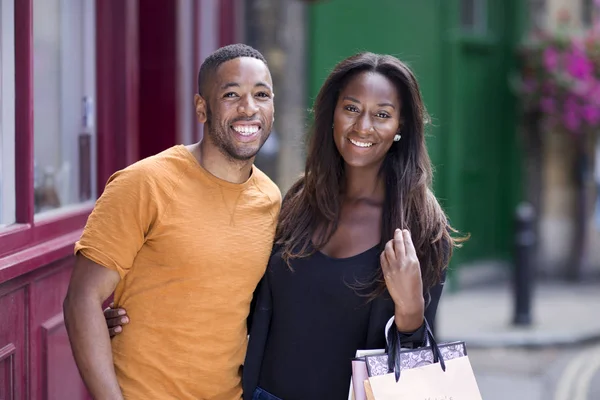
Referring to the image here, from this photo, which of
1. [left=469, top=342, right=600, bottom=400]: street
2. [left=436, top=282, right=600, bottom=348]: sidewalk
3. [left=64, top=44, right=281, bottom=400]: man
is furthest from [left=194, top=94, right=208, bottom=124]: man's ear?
[left=436, top=282, right=600, bottom=348]: sidewalk

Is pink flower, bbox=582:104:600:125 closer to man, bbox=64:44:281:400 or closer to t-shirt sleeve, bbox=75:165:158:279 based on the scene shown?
man, bbox=64:44:281:400

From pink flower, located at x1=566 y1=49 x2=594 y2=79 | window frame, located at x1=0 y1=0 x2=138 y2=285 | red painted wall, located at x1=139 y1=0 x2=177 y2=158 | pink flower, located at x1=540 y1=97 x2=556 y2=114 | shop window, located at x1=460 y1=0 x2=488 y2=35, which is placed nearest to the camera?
window frame, located at x1=0 y1=0 x2=138 y2=285

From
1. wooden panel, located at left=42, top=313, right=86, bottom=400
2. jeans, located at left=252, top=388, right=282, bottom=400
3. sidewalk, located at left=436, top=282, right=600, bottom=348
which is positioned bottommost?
sidewalk, located at left=436, top=282, right=600, bottom=348

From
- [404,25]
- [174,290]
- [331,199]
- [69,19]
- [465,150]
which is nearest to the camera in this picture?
[174,290]

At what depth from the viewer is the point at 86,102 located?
14.9ft

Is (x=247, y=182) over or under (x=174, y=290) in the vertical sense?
over

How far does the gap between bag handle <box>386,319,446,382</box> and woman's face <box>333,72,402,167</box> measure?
2.02 feet

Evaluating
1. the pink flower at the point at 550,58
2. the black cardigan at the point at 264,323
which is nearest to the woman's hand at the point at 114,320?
the black cardigan at the point at 264,323

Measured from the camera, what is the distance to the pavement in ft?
22.6

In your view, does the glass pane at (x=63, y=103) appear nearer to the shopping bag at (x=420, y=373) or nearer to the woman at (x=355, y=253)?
the woman at (x=355, y=253)

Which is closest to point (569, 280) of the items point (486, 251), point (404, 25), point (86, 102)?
point (486, 251)

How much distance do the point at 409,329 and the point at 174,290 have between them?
0.73 m

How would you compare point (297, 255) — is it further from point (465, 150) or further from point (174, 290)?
point (465, 150)

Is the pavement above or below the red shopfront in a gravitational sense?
below
